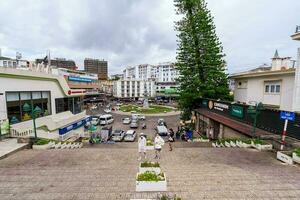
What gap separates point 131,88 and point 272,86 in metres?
77.8

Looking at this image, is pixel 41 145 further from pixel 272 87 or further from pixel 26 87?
pixel 272 87

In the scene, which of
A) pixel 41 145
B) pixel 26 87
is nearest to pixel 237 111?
pixel 41 145

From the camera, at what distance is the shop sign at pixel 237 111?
46.7 feet

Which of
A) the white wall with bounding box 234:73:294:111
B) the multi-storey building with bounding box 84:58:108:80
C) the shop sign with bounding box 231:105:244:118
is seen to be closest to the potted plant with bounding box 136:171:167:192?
the shop sign with bounding box 231:105:244:118

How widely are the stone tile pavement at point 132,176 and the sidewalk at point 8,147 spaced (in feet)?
2.07

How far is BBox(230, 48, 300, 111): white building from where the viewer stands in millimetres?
14812

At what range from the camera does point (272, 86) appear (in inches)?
651

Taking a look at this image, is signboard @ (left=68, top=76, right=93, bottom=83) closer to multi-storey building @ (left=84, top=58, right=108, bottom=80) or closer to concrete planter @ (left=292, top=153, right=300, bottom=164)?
concrete planter @ (left=292, top=153, right=300, bottom=164)

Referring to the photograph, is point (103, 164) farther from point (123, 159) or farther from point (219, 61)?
point (219, 61)

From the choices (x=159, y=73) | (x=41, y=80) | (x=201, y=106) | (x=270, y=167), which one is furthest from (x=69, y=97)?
(x=159, y=73)

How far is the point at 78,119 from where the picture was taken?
2536 cm

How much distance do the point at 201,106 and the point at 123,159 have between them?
1699 cm

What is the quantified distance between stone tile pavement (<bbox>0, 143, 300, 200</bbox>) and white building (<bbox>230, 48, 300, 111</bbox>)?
8.47 meters

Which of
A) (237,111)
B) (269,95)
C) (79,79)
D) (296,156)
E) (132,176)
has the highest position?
(79,79)
